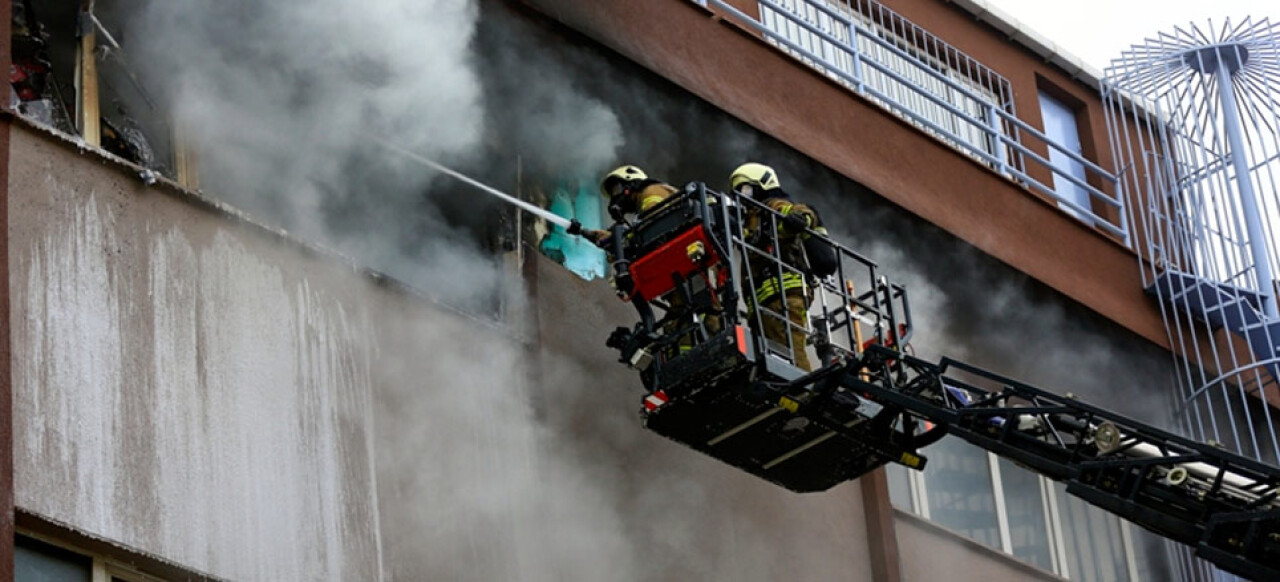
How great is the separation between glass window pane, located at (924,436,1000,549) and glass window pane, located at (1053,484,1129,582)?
42.0 inches

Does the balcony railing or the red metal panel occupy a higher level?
the balcony railing

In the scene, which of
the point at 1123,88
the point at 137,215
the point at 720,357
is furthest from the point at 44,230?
the point at 1123,88

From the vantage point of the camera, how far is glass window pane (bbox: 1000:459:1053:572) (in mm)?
17531

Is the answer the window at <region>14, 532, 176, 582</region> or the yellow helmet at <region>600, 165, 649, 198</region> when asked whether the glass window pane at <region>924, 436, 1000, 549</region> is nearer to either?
the yellow helmet at <region>600, 165, 649, 198</region>

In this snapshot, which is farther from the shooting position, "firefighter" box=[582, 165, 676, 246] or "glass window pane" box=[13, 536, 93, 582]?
"firefighter" box=[582, 165, 676, 246]

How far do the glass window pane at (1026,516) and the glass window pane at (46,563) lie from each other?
899 centimetres

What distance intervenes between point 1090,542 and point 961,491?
1873mm

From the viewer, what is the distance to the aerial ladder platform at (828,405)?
11.8m

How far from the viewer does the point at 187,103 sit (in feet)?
40.8

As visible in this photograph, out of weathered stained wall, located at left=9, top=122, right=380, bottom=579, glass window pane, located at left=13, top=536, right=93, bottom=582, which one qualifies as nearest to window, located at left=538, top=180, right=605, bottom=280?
weathered stained wall, located at left=9, top=122, right=380, bottom=579

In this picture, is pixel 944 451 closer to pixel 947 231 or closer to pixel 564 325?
pixel 947 231

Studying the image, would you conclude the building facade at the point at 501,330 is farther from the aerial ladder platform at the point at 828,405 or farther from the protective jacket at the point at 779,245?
the protective jacket at the point at 779,245

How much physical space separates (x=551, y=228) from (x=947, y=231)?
355 centimetres

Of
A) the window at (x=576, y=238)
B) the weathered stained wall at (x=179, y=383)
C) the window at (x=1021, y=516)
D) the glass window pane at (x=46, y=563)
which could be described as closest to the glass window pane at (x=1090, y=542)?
the window at (x=1021, y=516)
